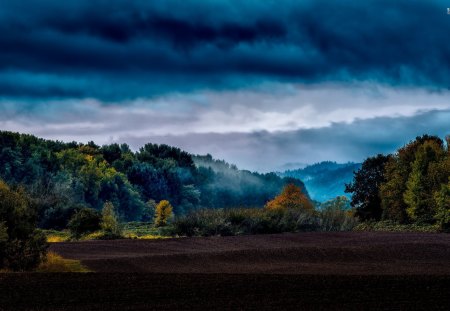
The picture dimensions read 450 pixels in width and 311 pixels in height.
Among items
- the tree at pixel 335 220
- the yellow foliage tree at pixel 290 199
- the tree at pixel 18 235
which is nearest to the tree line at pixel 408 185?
the yellow foliage tree at pixel 290 199

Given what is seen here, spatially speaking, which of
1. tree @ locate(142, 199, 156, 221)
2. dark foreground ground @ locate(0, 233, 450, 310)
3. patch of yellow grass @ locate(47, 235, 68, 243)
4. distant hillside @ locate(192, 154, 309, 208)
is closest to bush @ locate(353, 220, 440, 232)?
dark foreground ground @ locate(0, 233, 450, 310)

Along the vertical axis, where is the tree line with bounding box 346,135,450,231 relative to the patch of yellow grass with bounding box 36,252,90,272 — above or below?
above

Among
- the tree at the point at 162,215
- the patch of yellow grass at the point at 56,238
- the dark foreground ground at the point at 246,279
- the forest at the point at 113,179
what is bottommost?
the dark foreground ground at the point at 246,279

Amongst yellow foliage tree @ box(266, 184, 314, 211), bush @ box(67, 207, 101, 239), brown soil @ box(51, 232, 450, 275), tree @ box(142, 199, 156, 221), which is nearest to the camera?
brown soil @ box(51, 232, 450, 275)

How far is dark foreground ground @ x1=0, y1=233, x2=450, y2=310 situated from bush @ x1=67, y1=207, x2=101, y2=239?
957 cm

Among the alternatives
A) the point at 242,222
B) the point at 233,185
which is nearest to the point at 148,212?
the point at 242,222

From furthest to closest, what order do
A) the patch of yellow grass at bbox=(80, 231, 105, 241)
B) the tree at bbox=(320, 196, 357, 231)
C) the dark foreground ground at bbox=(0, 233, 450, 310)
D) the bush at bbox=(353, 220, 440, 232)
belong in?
the tree at bbox=(320, 196, 357, 231) < the bush at bbox=(353, 220, 440, 232) < the patch of yellow grass at bbox=(80, 231, 105, 241) < the dark foreground ground at bbox=(0, 233, 450, 310)

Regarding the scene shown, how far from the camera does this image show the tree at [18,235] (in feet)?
79.6

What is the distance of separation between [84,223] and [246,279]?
23.9 meters

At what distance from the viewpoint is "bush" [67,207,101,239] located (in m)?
42.7

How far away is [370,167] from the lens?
64.2m

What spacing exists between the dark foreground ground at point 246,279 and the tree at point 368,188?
2998cm

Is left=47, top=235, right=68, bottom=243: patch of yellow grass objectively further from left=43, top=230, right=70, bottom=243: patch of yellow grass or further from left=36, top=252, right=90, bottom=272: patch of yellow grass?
left=36, top=252, right=90, bottom=272: patch of yellow grass

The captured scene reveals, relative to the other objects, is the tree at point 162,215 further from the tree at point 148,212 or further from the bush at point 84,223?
the tree at point 148,212
